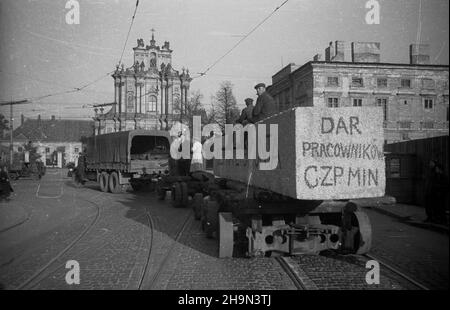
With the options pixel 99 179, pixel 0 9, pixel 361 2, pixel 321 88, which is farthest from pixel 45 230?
pixel 321 88

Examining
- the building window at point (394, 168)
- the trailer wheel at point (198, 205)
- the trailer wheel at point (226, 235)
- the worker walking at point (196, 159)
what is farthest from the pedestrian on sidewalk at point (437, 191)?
the worker walking at point (196, 159)

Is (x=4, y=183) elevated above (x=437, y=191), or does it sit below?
below

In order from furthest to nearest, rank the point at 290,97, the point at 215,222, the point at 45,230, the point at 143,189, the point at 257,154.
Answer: the point at 143,189 → the point at 290,97 → the point at 45,230 → the point at 215,222 → the point at 257,154

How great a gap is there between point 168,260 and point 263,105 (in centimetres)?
290

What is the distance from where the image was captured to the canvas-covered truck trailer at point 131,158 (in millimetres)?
15719

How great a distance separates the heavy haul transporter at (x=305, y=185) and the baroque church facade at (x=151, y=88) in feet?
14.5

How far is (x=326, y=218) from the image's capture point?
5926mm

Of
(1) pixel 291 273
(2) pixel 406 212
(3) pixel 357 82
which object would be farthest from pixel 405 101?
(3) pixel 357 82

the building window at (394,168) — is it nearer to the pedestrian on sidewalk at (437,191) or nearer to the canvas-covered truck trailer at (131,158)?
the pedestrian on sidewalk at (437,191)

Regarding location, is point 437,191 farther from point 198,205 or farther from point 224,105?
point 224,105

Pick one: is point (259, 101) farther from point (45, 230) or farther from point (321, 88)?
point (321, 88)

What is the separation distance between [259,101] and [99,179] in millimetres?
16544

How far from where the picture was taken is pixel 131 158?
55.0 ft

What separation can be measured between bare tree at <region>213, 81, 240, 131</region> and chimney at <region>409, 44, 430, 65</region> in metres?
21.4
